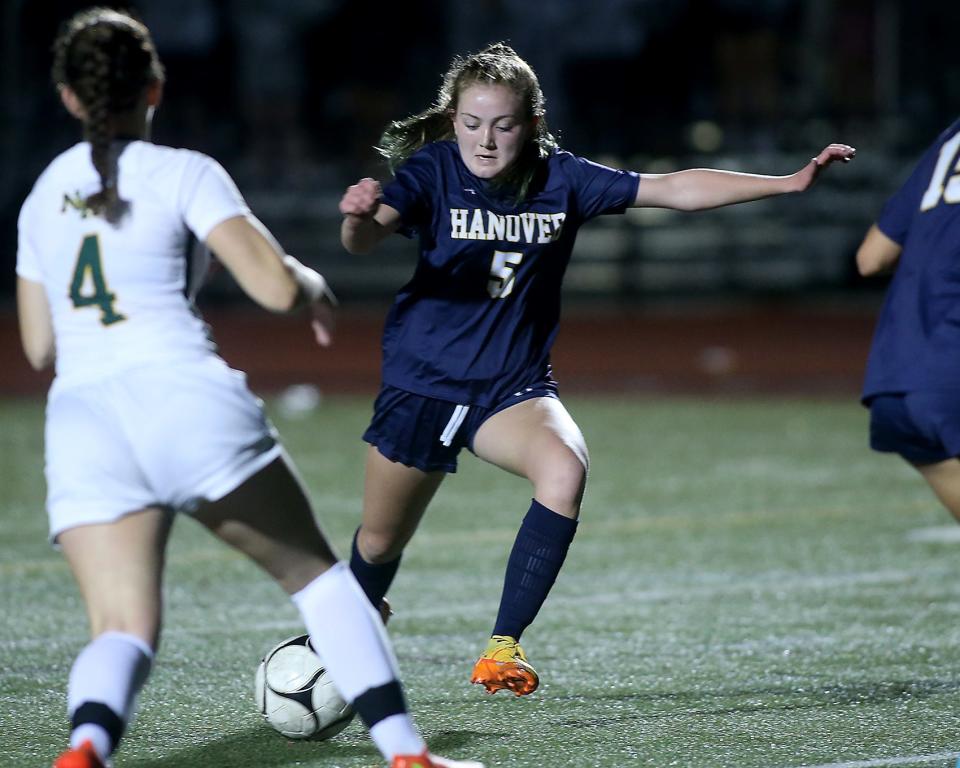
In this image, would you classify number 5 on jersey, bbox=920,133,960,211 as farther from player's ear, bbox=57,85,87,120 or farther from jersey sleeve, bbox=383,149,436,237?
player's ear, bbox=57,85,87,120

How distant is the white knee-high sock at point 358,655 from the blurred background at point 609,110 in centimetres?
1784

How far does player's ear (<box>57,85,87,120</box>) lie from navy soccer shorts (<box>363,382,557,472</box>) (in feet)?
5.18

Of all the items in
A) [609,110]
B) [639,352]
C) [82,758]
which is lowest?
[639,352]

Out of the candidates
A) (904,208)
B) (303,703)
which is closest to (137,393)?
(303,703)

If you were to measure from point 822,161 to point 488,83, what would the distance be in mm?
960

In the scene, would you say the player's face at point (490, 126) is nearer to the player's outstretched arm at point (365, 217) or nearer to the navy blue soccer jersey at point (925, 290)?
the player's outstretched arm at point (365, 217)

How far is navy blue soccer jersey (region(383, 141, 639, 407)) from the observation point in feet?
15.5

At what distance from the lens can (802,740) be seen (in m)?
4.41

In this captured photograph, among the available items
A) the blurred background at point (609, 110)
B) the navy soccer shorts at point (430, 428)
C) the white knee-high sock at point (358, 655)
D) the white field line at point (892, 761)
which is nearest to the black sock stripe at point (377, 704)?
the white knee-high sock at point (358, 655)

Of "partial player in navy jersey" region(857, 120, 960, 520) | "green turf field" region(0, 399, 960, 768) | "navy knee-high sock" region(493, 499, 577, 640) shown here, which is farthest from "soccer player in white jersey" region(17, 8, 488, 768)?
"partial player in navy jersey" region(857, 120, 960, 520)

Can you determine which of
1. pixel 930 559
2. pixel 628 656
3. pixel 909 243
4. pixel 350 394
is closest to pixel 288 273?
pixel 909 243

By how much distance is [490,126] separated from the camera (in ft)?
15.1

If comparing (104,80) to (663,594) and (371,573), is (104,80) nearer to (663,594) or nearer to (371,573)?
(371,573)

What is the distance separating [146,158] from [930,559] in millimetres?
4993
